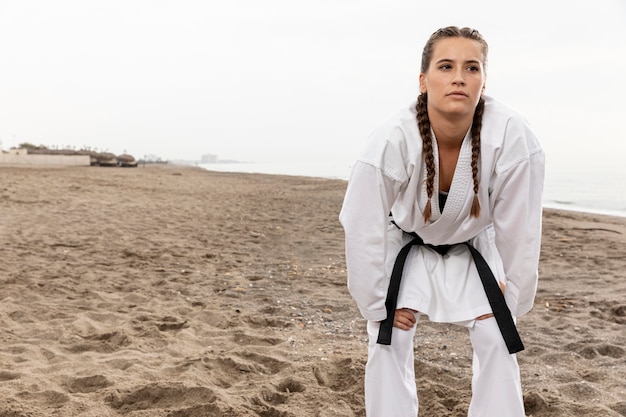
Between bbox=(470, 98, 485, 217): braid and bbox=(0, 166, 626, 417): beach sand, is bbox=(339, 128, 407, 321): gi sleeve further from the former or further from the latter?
bbox=(0, 166, 626, 417): beach sand

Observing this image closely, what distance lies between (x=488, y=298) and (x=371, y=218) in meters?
0.52

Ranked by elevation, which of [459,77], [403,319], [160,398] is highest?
[459,77]

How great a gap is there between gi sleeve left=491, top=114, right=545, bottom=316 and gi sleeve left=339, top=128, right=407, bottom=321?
0.37 metres

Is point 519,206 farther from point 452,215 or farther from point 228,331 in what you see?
point 228,331

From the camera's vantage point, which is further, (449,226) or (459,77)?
(449,226)

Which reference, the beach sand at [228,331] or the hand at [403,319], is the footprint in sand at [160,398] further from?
the hand at [403,319]

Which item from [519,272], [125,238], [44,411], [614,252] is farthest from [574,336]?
[125,238]

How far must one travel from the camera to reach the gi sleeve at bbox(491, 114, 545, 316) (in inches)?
73.4

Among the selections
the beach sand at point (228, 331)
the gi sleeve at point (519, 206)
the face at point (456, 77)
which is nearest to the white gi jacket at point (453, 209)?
the gi sleeve at point (519, 206)

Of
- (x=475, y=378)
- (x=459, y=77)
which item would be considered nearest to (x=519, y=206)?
(x=459, y=77)

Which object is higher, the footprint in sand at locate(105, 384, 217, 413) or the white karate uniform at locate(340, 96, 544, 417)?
the white karate uniform at locate(340, 96, 544, 417)

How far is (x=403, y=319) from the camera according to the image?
1960 millimetres

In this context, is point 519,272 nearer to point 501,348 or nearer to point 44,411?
point 501,348

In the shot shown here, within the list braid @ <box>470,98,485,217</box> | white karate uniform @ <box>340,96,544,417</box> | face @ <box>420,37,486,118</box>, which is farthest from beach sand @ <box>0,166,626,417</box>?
face @ <box>420,37,486,118</box>
